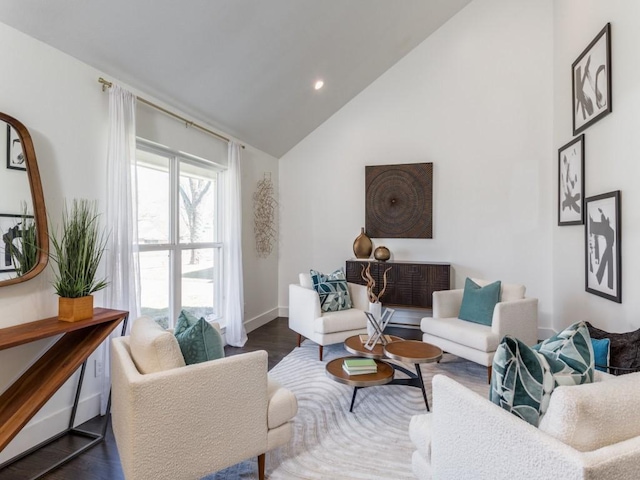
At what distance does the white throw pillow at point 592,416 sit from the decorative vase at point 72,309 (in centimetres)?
233

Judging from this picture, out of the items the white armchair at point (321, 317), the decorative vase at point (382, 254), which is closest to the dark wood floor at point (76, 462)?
the white armchair at point (321, 317)

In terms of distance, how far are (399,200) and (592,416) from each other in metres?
4.00

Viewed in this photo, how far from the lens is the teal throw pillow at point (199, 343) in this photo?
178 centimetres

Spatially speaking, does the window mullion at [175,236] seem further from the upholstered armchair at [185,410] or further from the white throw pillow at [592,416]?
the white throw pillow at [592,416]

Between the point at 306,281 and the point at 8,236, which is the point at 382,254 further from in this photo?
the point at 8,236

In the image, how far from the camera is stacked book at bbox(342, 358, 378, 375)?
2416 mm

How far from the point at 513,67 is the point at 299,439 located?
4.78 meters

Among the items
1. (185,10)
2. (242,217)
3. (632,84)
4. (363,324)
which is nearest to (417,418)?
(363,324)

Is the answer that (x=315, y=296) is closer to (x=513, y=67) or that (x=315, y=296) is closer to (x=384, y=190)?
(x=384, y=190)

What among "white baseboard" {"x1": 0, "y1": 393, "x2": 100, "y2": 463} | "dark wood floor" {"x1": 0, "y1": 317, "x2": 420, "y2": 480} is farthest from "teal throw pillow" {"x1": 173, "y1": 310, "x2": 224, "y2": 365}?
"white baseboard" {"x1": 0, "y1": 393, "x2": 100, "y2": 463}

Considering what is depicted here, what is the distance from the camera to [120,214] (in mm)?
2568

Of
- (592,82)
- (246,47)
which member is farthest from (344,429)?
(592,82)

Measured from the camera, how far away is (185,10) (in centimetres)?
245

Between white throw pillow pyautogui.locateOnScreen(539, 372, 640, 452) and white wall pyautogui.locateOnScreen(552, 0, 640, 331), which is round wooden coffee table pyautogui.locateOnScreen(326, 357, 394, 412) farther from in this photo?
white wall pyautogui.locateOnScreen(552, 0, 640, 331)
